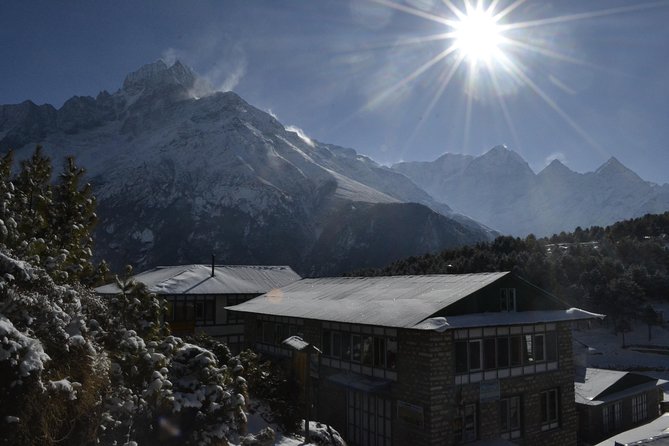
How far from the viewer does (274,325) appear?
26203 millimetres

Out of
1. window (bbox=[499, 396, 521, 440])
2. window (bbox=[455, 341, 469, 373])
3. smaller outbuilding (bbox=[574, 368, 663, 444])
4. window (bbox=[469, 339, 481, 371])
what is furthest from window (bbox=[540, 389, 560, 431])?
smaller outbuilding (bbox=[574, 368, 663, 444])

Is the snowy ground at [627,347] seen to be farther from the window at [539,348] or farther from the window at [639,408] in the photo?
the window at [539,348]

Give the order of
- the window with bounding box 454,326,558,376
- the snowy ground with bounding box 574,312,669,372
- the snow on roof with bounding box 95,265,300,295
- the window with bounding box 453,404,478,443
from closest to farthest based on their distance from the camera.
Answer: the window with bounding box 453,404,478,443 → the window with bounding box 454,326,558,376 → the snow on roof with bounding box 95,265,300,295 → the snowy ground with bounding box 574,312,669,372

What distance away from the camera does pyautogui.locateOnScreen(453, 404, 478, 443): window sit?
1691 cm

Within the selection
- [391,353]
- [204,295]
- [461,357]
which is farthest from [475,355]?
[204,295]

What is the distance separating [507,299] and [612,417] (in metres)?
12.8

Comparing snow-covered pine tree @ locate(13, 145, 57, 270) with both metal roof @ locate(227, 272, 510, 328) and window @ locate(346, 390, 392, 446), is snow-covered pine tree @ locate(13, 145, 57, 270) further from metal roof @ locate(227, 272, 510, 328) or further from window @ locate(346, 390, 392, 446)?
window @ locate(346, 390, 392, 446)

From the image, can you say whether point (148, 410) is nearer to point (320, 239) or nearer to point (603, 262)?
point (603, 262)

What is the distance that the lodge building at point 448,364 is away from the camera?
16.6 meters

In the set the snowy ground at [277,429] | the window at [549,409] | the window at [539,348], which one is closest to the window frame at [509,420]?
the window at [549,409]

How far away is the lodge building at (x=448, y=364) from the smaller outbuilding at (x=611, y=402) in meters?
5.24

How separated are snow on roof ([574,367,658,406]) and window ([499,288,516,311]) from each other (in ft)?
32.7

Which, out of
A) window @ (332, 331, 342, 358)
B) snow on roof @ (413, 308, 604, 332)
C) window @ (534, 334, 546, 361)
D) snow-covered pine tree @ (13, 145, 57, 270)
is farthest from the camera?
window @ (332, 331, 342, 358)

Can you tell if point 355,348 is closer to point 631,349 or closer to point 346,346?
point 346,346
